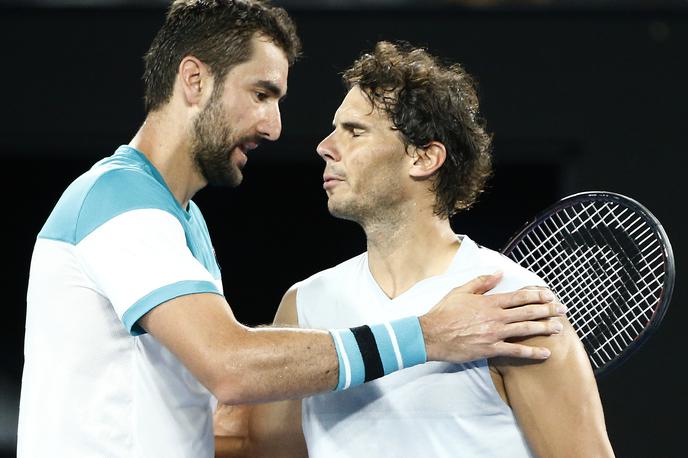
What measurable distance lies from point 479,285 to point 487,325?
12 cm

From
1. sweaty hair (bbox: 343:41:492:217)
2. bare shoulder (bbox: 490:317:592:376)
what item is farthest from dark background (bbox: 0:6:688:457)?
bare shoulder (bbox: 490:317:592:376)

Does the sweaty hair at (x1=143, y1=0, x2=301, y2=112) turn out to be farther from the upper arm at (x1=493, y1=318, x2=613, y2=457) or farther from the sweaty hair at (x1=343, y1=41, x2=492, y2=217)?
the upper arm at (x1=493, y1=318, x2=613, y2=457)

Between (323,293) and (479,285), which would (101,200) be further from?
(479,285)

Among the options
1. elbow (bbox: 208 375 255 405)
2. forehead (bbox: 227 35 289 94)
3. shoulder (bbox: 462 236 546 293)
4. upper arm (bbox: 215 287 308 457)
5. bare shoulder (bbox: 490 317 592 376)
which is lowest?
upper arm (bbox: 215 287 308 457)

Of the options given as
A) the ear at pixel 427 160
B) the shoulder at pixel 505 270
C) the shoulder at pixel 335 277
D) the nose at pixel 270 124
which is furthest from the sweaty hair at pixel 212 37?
the shoulder at pixel 505 270

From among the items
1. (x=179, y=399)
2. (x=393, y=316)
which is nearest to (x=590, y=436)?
(x=393, y=316)

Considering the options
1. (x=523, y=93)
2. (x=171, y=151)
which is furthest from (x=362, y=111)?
(x=523, y=93)

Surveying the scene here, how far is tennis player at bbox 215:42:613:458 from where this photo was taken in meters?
2.29

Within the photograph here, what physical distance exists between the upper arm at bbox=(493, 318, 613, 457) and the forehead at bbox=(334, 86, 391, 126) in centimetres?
67

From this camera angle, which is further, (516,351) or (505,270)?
(505,270)

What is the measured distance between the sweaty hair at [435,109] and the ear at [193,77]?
0.36 meters

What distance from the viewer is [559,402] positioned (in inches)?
89.9

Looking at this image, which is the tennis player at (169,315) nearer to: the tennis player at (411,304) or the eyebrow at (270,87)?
the eyebrow at (270,87)

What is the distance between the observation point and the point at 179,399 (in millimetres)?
2400
